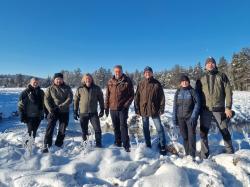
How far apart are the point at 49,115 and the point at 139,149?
2.75m

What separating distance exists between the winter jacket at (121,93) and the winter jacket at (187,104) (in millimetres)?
1270

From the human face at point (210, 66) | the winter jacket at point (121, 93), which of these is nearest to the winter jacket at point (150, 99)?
the winter jacket at point (121, 93)

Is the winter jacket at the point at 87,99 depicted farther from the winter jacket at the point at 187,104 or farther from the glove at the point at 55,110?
the winter jacket at the point at 187,104

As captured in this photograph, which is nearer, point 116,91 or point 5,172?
point 5,172

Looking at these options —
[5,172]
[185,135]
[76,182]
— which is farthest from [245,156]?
[5,172]

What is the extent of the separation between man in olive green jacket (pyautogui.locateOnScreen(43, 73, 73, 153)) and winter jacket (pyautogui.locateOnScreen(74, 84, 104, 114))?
→ 0.84 feet

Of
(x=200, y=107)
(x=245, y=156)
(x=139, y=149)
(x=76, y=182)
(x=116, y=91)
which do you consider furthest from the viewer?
(x=116, y=91)

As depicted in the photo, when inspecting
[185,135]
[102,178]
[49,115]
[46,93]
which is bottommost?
[102,178]

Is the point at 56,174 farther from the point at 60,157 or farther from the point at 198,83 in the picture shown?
the point at 198,83

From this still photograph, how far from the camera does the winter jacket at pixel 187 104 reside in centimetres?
700

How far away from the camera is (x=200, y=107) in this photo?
7.15 m

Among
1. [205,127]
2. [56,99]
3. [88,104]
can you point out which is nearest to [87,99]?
[88,104]

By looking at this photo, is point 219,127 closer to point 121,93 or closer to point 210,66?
point 210,66

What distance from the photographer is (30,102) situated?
8.23 m
